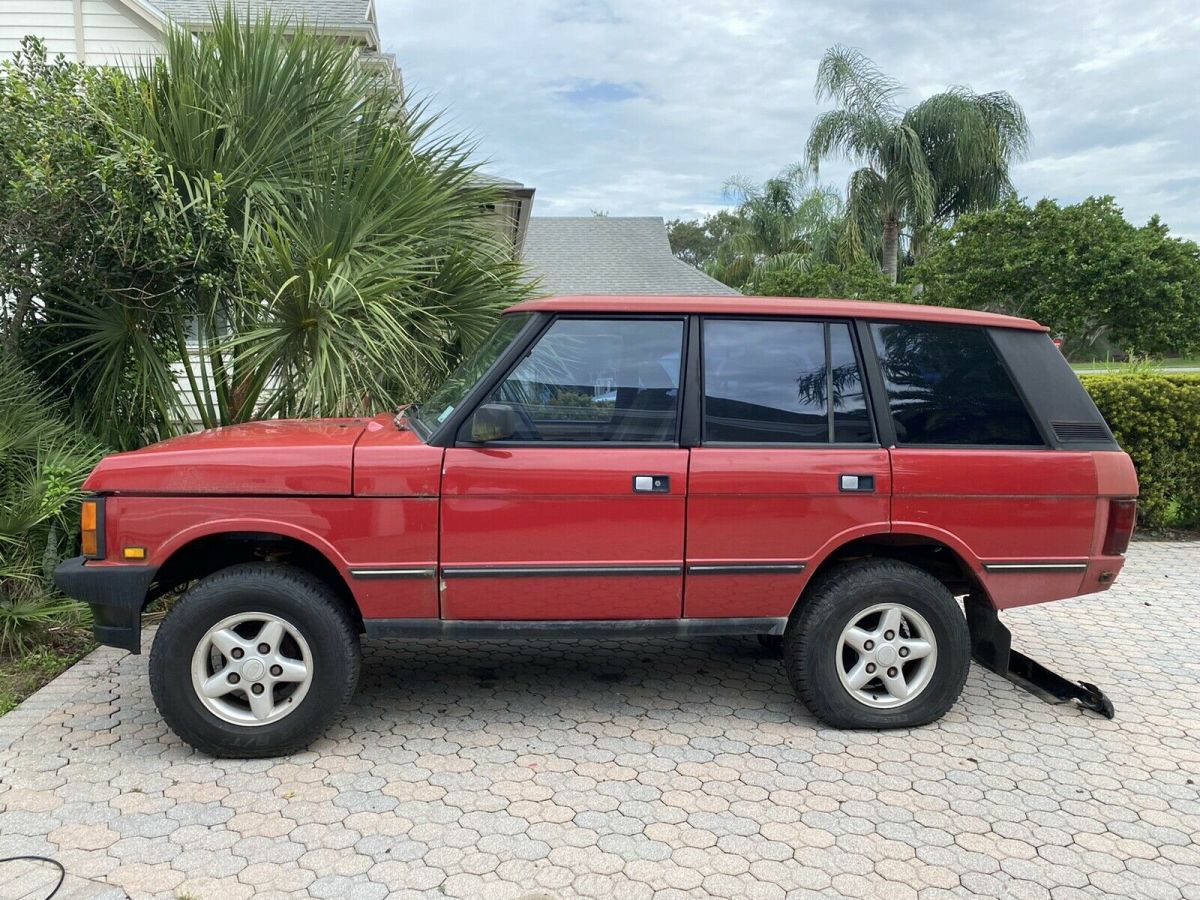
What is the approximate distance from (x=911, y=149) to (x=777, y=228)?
36.2ft

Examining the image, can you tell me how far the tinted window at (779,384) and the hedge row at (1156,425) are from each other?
5.13 metres

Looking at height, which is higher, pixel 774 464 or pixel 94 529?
pixel 774 464

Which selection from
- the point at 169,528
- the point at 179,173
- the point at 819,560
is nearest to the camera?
the point at 169,528

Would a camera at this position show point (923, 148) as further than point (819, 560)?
Yes

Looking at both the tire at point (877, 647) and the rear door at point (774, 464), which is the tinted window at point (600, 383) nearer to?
the rear door at point (774, 464)

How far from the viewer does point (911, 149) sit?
23641 mm

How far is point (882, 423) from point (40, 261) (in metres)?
5.09

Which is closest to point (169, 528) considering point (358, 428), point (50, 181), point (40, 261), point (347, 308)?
point (358, 428)

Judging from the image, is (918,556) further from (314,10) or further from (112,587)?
(314,10)

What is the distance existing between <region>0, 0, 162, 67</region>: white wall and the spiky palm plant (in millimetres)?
5464

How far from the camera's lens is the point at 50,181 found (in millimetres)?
4875

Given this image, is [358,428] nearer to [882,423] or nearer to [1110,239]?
[882,423]

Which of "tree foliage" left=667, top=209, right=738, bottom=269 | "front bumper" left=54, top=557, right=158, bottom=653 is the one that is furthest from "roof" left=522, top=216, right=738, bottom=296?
"tree foliage" left=667, top=209, right=738, bottom=269

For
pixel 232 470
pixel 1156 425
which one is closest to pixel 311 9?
pixel 232 470
